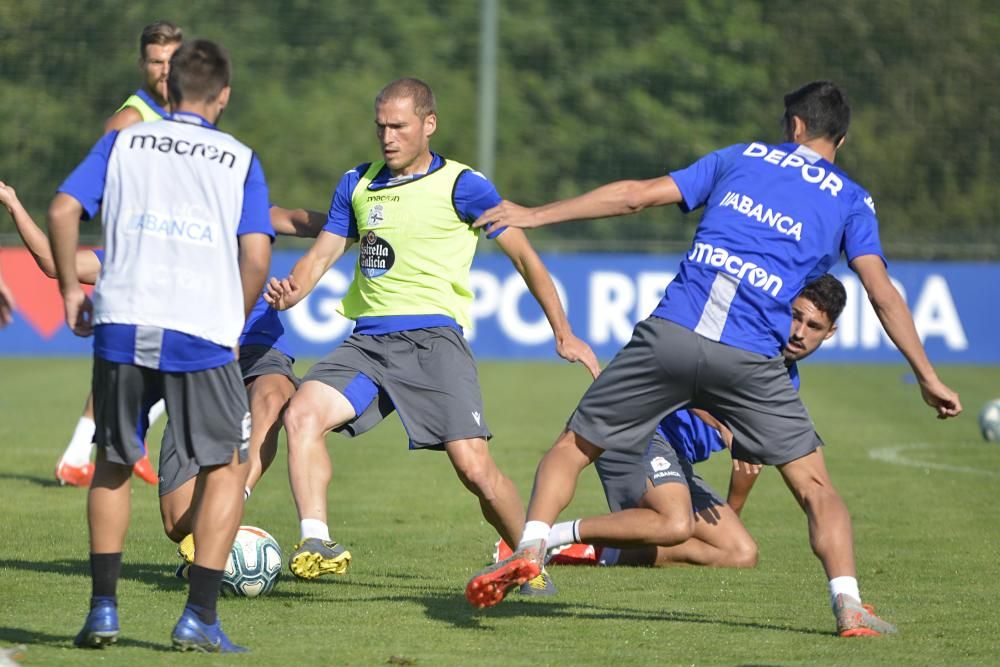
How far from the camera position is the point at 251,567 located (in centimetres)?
667

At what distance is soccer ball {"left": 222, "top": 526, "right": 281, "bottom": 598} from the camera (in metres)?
6.64

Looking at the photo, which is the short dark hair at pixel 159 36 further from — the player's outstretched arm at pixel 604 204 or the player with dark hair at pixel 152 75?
the player's outstretched arm at pixel 604 204

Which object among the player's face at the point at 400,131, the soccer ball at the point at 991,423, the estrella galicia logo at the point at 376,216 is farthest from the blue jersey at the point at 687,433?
the soccer ball at the point at 991,423

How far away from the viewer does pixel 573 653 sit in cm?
566

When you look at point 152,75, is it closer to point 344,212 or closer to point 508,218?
point 344,212

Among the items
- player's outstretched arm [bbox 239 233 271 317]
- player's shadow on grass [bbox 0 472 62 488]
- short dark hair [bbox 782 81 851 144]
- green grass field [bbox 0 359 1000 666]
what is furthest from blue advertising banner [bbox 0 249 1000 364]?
player's outstretched arm [bbox 239 233 271 317]

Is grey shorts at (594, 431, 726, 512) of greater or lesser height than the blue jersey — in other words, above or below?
below

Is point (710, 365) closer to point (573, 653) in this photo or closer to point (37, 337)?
point (573, 653)

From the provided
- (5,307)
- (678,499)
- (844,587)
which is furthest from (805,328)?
(5,307)

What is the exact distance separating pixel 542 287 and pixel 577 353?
359 mm

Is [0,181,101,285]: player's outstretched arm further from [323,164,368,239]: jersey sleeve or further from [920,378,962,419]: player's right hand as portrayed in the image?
[920,378,962,419]: player's right hand

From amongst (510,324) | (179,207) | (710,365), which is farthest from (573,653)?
(510,324)

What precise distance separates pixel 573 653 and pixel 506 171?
23195mm

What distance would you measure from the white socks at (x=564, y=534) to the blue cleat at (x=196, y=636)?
146 cm
